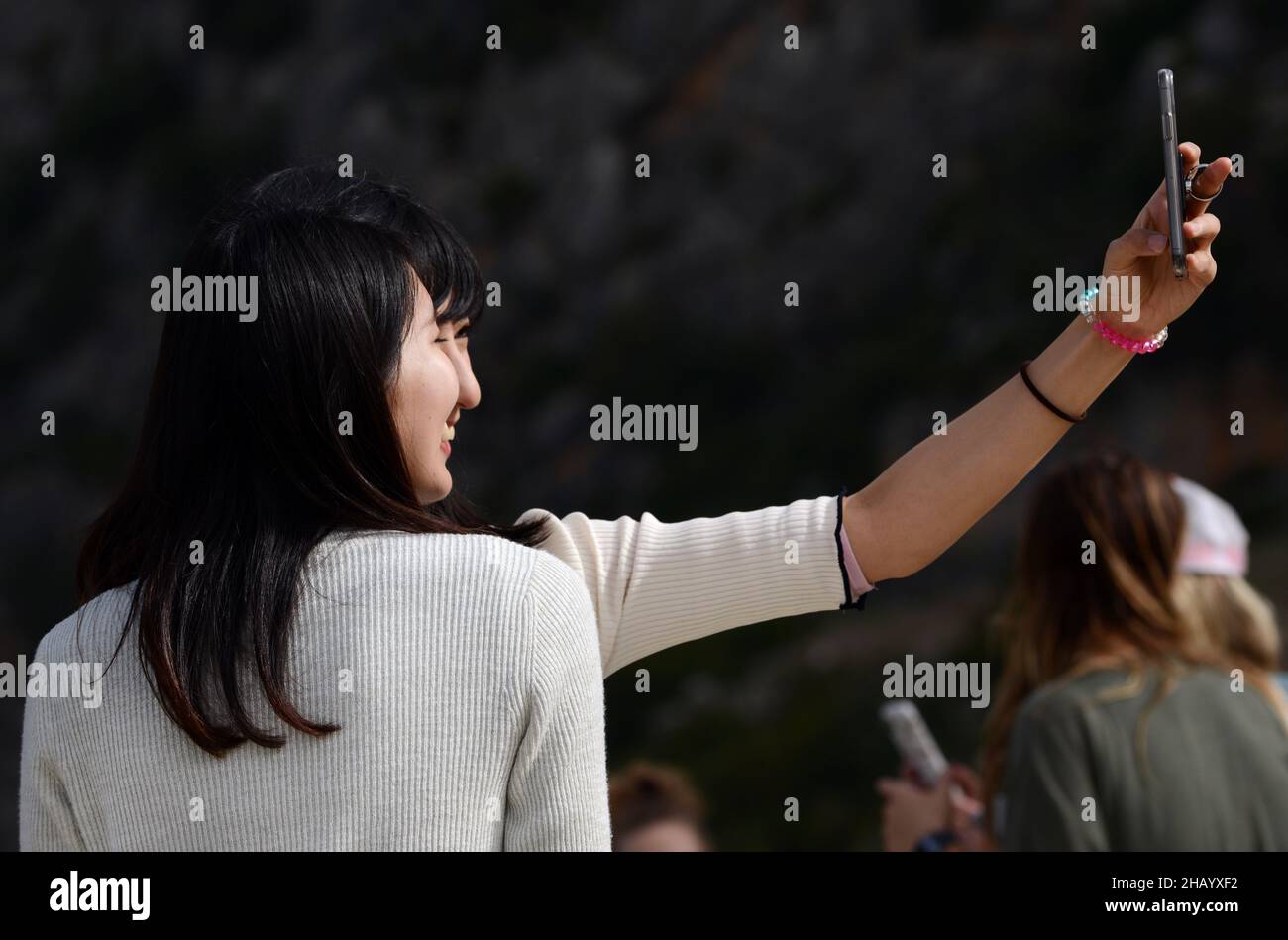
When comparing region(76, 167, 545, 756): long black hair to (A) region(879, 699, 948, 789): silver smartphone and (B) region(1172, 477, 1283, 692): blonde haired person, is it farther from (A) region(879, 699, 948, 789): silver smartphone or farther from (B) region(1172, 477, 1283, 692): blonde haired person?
(A) region(879, 699, 948, 789): silver smartphone

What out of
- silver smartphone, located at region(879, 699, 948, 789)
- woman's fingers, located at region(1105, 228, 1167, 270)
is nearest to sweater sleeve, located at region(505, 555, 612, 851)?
woman's fingers, located at region(1105, 228, 1167, 270)

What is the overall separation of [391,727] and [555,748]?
0.45 feet

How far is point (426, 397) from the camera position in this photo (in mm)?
1529

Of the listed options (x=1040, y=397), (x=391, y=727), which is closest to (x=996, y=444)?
(x=1040, y=397)

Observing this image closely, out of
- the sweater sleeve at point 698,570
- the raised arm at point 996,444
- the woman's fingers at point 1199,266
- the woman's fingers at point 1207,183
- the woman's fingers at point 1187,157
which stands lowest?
the sweater sleeve at point 698,570

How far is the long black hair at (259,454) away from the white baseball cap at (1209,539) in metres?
1.53

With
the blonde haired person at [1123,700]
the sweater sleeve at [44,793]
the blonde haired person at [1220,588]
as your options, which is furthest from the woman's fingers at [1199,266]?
the sweater sleeve at [44,793]

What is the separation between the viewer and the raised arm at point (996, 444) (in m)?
1.69

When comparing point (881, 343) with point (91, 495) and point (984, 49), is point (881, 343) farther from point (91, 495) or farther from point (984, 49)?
point (91, 495)

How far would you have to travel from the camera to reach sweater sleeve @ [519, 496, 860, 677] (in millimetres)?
1675

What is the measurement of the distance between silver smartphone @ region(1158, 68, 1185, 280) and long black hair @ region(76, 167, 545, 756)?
722 millimetres

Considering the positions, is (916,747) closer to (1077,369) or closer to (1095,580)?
(1095,580)

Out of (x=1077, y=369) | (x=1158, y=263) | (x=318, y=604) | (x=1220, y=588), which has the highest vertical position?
(x=1158, y=263)

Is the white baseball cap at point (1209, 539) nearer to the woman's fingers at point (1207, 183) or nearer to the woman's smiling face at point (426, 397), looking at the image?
the woman's fingers at point (1207, 183)
